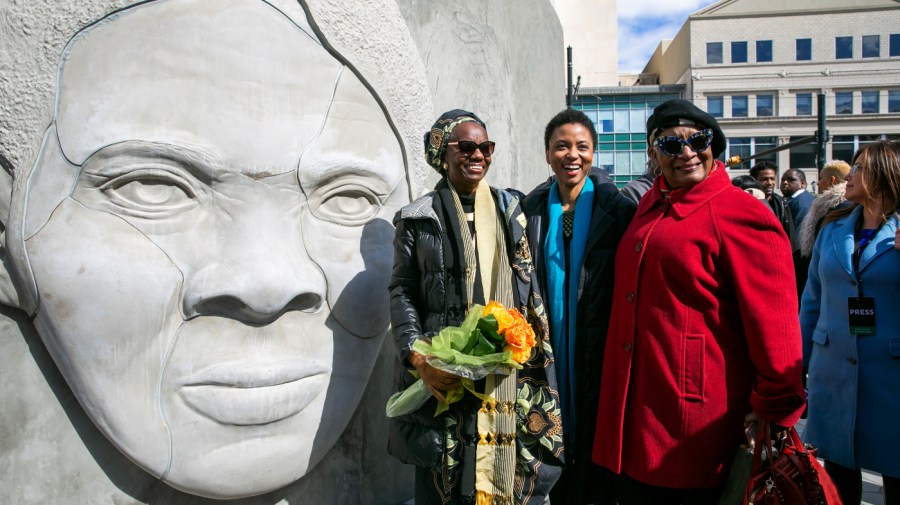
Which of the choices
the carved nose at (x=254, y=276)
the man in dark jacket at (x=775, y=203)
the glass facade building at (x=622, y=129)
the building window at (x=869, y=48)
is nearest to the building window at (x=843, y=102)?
the building window at (x=869, y=48)

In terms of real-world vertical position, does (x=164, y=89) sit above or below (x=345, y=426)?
above

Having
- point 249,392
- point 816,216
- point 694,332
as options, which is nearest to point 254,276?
point 249,392

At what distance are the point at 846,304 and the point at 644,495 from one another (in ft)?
4.62

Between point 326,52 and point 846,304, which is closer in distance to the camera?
point 326,52

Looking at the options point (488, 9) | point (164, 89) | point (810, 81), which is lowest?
point (164, 89)

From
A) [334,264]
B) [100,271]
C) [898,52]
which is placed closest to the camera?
[100,271]

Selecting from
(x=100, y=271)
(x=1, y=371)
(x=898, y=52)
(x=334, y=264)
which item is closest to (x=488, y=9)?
(x=334, y=264)

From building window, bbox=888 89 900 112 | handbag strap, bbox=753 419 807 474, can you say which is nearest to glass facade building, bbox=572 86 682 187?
building window, bbox=888 89 900 112

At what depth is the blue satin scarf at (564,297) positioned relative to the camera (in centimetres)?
263

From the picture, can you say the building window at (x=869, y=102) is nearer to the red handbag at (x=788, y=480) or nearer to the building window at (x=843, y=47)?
the building window at (x=843, y=47)

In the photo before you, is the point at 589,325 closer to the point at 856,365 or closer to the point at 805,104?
the point at 856,365

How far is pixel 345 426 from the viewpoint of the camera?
9.93 ft

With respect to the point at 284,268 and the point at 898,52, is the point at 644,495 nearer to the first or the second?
the point at 284,268

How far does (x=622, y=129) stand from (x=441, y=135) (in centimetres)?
3943
